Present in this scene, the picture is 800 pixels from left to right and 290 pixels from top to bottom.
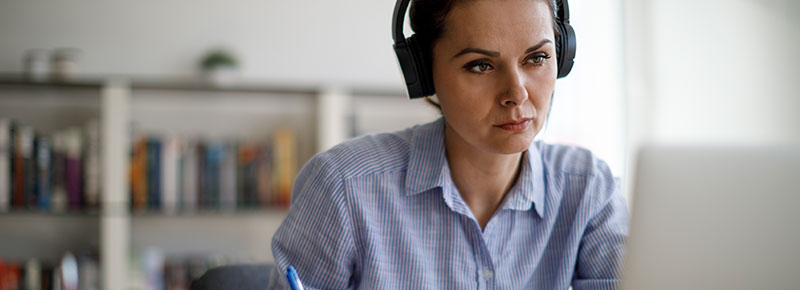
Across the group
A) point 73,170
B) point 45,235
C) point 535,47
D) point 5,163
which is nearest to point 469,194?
point 535,47

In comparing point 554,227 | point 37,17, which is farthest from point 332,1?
point 554,227

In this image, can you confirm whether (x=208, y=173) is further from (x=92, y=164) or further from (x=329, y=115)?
(x=329, y=115)

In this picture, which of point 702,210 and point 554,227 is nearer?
point 702,210

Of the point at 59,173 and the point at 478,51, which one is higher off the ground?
the point at 478,51

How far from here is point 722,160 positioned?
0.39m

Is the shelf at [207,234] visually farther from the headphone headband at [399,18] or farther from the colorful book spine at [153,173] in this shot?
the headphone headband at [399,18]

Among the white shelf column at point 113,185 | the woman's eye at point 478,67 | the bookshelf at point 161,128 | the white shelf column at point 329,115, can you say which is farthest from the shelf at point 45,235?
the woman's eye at point 478,67

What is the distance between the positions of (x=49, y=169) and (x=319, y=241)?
6.47 feet

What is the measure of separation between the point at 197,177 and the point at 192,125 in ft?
1.02

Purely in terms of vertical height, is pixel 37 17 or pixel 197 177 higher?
pixel 37 17

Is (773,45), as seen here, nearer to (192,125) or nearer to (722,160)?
(722,160)

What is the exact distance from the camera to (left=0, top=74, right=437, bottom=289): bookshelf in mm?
2494

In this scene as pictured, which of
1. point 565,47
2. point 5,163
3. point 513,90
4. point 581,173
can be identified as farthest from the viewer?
point 5,163

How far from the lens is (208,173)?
262cm
